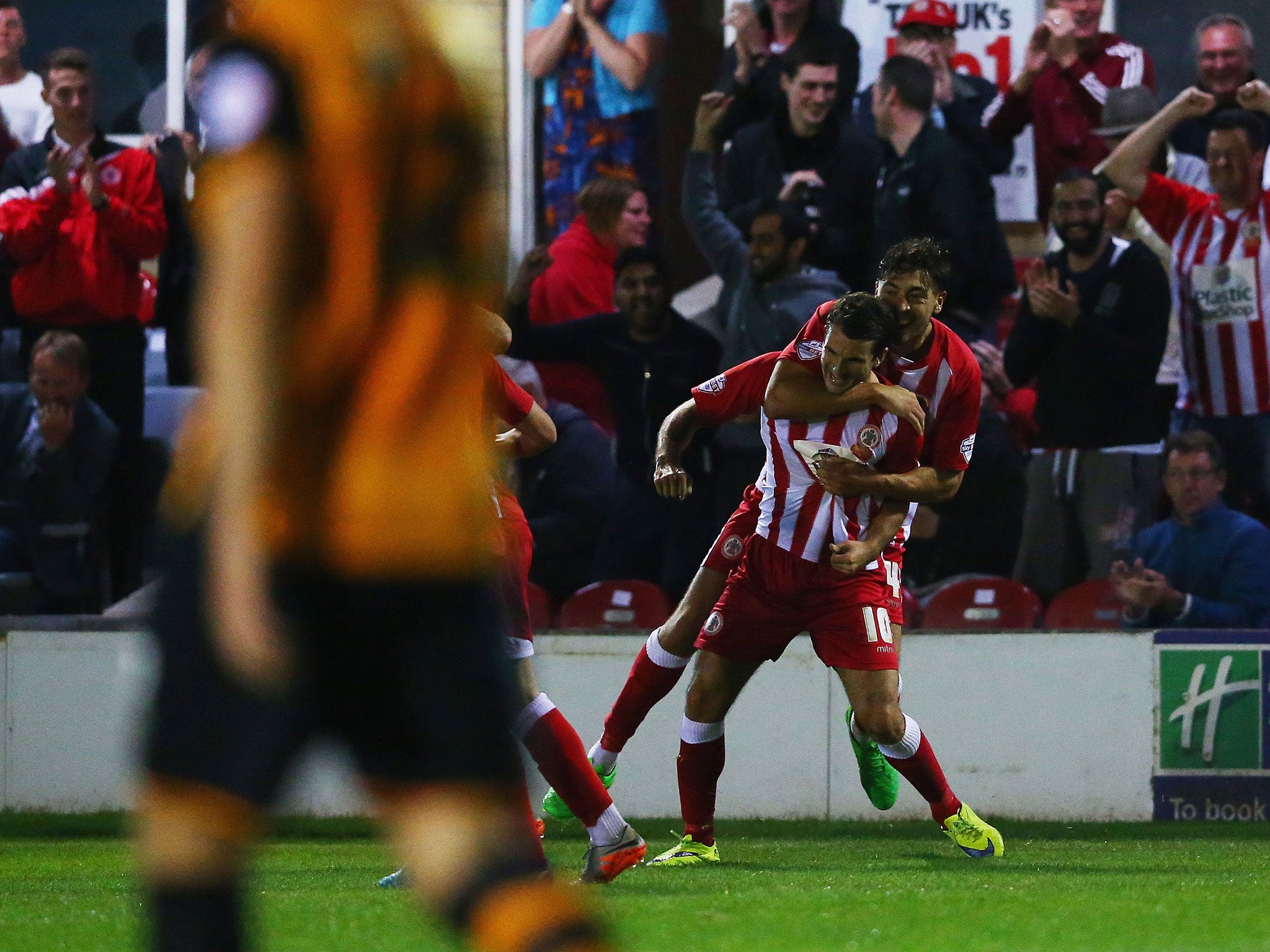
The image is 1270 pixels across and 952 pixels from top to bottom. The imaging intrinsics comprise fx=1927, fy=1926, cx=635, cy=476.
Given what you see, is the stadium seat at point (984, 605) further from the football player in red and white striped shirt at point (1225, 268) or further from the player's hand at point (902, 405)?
the player's hand at point (902, 405)

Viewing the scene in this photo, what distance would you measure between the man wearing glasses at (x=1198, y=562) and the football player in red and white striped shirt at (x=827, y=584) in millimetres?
2370

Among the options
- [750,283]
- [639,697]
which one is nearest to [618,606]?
[750,283]

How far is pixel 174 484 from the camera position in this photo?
2252 mm

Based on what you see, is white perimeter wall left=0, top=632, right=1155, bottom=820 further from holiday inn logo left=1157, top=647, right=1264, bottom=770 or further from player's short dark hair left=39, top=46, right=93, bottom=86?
player's short dark hair left=39, top=46, right=93, bottom=86

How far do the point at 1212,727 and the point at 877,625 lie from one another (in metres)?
2.89

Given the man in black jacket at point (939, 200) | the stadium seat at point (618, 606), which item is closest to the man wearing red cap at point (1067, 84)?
the man in black jacket at point (939, 200)

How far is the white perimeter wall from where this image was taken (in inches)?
352

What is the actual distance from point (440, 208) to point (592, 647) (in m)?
6.89

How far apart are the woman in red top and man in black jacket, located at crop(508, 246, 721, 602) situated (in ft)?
1.37

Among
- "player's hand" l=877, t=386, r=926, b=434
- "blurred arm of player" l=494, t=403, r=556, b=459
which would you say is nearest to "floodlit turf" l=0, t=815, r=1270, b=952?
"blurred arm of player" l=494, t=403, r=556, b=459

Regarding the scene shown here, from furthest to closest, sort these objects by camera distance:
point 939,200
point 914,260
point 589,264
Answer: point 589,264
point 939,200
point 914,260

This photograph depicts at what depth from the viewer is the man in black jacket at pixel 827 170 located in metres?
9.48

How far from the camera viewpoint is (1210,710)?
29.0 feet

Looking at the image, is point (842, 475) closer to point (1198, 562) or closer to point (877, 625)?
point (877, 625)
